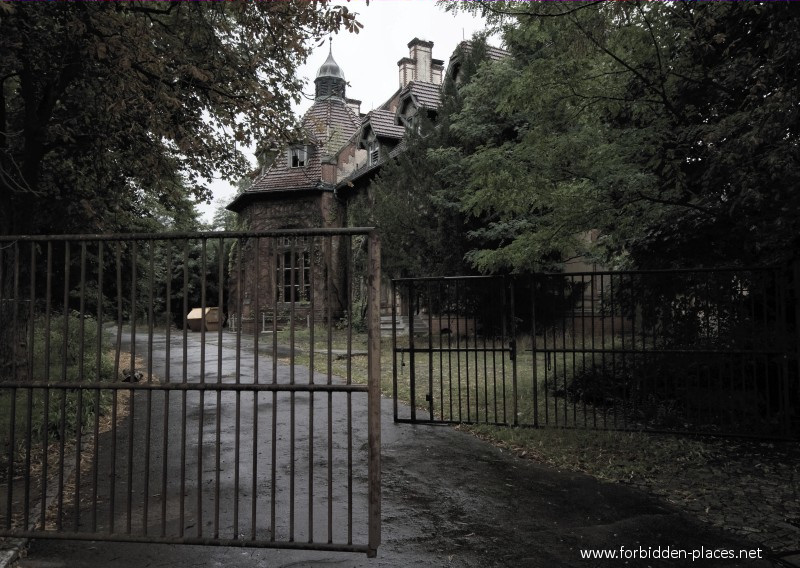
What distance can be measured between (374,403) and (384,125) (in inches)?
917

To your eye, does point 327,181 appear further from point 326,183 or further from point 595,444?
point 595,444

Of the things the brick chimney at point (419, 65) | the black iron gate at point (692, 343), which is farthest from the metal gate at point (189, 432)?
the brick chimney at point (419, 65)

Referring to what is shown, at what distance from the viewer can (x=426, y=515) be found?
463 cm

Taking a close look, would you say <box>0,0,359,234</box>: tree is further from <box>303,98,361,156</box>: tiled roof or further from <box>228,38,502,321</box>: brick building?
<box>303,98,361,156</box>: tiled roof

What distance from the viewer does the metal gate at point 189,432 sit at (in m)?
3.58

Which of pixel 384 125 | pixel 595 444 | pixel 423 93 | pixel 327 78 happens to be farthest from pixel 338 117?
pixel 595 444

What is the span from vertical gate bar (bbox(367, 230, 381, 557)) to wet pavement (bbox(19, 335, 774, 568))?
20 centimetres

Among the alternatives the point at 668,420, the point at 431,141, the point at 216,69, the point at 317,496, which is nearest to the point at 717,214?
the point at 668,420

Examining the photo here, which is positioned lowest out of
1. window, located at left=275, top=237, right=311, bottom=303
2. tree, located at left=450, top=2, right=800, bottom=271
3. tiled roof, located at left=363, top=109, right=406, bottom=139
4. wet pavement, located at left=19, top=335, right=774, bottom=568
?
wet pavement, located at left=19, top=335, right=774, bottom=568

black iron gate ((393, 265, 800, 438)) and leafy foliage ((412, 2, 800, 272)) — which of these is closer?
leafy foliage ((412, 2, 800, 272))

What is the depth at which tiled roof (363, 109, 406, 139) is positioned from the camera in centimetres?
2453

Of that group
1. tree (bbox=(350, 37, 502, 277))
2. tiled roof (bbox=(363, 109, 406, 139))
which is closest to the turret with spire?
tiled roof (bbox=(363, 109, 406, 139))

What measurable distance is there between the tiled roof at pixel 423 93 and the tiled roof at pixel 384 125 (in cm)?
180

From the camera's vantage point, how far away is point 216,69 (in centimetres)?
750
